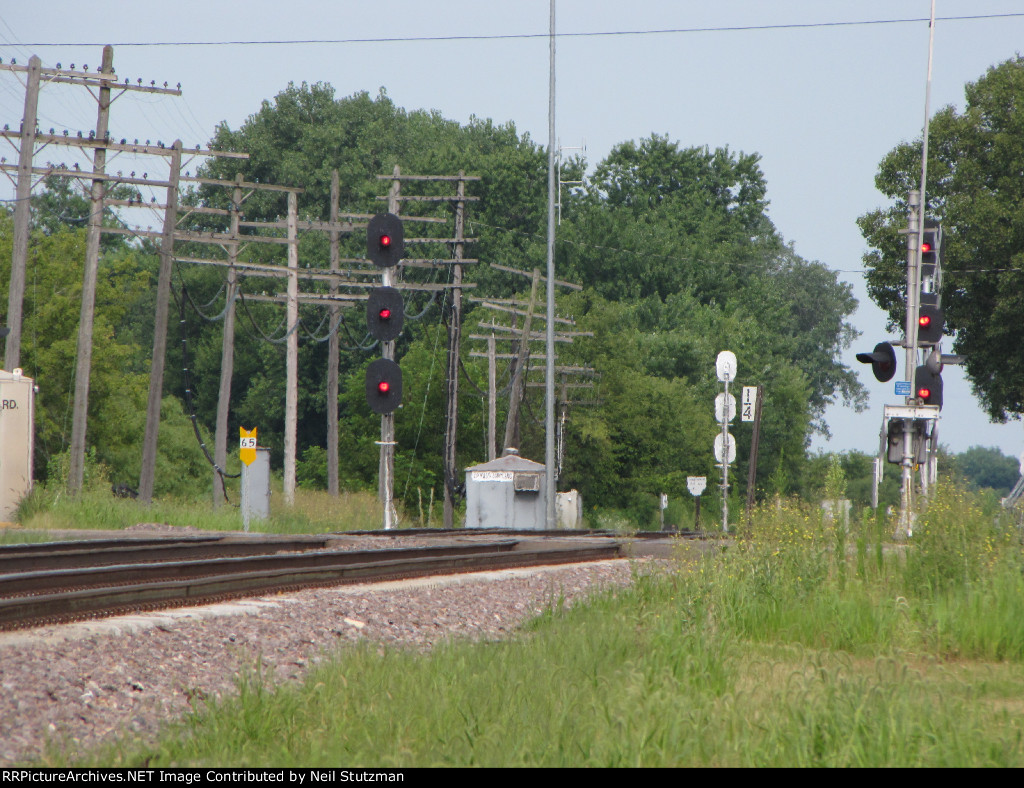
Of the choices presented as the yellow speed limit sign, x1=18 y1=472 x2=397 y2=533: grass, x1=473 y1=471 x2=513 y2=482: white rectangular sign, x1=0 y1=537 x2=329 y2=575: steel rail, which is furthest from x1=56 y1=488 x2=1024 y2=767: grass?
x1=473 y1=471 x2=513 y2=482: white rectangular sign

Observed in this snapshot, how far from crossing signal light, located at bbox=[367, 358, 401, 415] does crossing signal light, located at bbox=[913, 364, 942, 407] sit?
31.1 ft

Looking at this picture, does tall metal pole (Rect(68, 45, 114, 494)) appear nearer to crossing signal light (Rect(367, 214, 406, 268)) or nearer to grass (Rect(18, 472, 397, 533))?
grass (Rect(18, 472, 397, 533))

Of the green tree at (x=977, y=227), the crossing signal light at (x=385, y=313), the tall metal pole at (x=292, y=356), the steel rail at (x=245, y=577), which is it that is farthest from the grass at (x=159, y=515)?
the green tree at (x=977, y=227)

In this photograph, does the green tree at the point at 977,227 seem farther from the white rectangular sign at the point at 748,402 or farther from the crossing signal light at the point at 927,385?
the crossing signal light at the point at 927,385

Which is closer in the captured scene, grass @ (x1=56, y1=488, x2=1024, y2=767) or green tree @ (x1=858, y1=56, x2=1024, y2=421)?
grass @ (x1=56, y1=488, x2=1024, y2=767)

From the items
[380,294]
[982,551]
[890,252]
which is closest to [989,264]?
[890,252]

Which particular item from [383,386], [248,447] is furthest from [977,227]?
[248,447]

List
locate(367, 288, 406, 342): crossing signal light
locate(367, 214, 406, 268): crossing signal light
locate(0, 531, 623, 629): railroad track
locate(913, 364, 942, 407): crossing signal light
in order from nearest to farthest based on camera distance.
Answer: locate(0, 531, 623, 629): railroad track → locate(913, 364, 942, 407): crossing signal light → locate(367, 288, 406, 342): crossing signal light → locate(367, 214, 406, 268): crossing signal light

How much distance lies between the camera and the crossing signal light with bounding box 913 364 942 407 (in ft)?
72.1

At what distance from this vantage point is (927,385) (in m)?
22.0

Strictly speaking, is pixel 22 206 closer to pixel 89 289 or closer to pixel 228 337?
pixel 89 289

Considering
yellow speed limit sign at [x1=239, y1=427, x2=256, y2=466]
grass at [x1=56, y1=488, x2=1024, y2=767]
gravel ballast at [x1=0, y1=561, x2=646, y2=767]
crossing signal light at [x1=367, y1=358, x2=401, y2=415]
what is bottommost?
gravel ballast at [x1=0, y1=561, x2=646, y2=767]

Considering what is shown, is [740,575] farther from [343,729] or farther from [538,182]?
[538,182]

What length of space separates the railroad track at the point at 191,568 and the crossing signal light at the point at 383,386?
5.47 m
